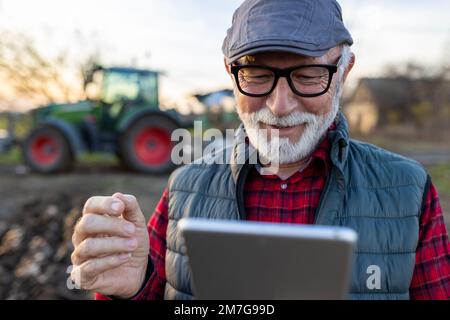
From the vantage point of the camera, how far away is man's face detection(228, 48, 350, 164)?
140 centimetres

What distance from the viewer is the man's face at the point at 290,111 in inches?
55.0

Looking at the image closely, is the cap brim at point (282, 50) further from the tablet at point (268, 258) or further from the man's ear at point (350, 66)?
the tablet at point (268, 258)

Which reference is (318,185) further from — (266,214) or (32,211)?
(32,211)

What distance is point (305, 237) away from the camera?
68cm

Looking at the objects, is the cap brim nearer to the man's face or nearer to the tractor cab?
the man's face

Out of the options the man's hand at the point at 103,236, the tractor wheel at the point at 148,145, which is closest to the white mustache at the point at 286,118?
the man's hand at the point at 103,236

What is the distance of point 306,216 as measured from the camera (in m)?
1.49

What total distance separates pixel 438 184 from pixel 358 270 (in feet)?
29.9

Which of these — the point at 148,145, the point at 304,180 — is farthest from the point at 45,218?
the point at 304,180

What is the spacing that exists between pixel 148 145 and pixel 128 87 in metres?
1.35

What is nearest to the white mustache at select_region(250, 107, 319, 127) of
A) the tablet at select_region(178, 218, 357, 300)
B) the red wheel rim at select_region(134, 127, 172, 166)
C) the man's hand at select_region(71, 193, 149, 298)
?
the man's hand at select_region(71, 193, 149, 298)

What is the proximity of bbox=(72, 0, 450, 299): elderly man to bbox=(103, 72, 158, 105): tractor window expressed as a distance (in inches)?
330
